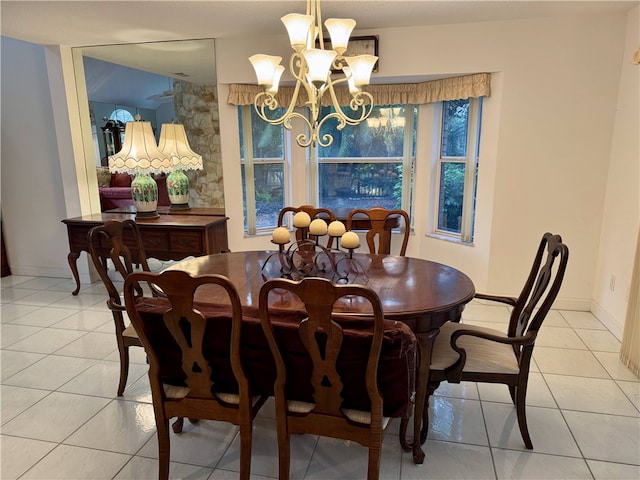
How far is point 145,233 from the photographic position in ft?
11.7

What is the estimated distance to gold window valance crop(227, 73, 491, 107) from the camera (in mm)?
3387

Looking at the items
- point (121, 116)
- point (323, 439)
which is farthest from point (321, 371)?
point (121, 116)

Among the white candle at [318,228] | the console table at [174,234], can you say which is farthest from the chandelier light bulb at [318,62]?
the console table at [174,234]

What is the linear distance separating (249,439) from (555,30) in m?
3.45

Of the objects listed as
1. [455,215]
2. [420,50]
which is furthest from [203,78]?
[455,215]

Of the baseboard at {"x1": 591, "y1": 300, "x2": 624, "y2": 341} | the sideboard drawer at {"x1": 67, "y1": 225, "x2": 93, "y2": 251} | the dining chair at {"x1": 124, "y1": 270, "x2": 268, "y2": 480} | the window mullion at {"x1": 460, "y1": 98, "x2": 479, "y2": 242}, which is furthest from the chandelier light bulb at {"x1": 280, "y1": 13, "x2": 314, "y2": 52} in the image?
the baseboard at {"x1": 591, "y1": 300, "x2": 624, "y2": 341}

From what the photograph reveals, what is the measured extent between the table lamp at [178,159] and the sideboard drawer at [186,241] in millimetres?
482

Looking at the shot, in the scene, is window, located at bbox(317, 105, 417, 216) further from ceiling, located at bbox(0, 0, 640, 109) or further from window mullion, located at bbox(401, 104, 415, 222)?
ceiling, located at bbox(0, 0, 640, 109)

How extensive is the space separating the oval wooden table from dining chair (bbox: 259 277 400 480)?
315 mm

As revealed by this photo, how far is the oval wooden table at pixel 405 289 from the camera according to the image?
1.70 m

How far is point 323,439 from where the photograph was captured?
197 cm

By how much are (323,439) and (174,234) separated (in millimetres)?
2217

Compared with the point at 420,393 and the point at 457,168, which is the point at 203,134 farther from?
the point at 420,393

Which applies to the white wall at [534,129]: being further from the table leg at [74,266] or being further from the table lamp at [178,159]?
the table leg at [74,266]
